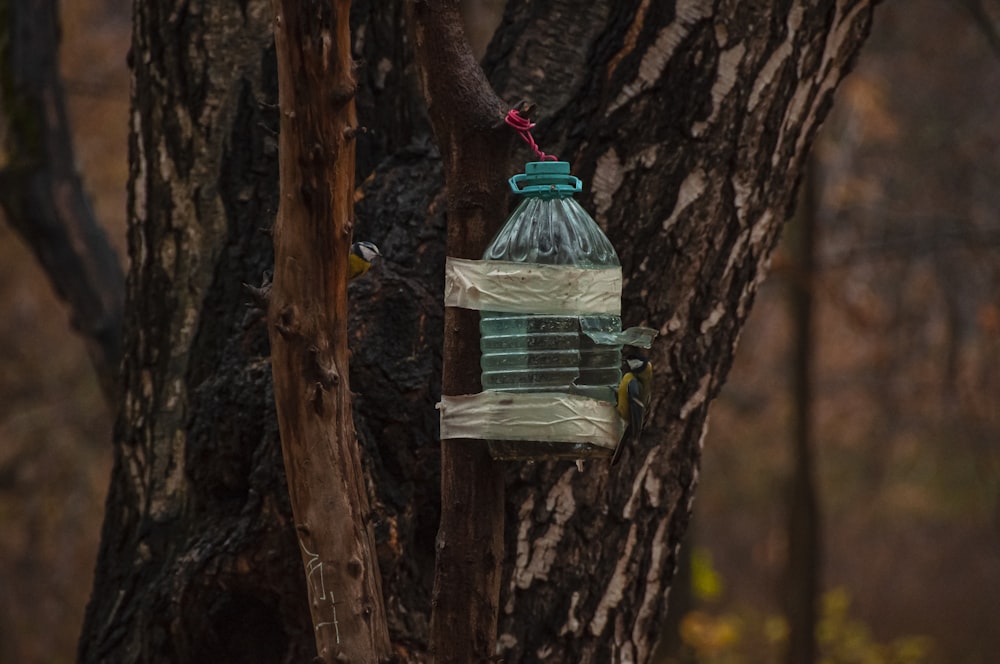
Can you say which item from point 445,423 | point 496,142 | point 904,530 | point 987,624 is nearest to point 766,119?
point 496,142

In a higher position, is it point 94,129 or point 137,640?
point 94,129

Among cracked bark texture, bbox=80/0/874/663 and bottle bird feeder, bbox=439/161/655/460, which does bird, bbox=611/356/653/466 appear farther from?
cracked bark texture, bbox=80/0/874/663

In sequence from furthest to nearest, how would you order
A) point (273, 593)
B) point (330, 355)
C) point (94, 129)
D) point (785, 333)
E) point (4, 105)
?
point (785, 333), point (94, 129), point (4, 105), point (273, 593), point (330, 355)

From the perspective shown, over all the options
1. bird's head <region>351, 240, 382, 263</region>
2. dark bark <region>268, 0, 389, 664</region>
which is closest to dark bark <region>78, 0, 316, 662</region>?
bird's head <region>351, 240, 382, 263</region>

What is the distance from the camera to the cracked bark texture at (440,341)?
7.73 feet

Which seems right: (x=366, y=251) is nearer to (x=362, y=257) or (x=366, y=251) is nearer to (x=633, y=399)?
(x=362, y=257)

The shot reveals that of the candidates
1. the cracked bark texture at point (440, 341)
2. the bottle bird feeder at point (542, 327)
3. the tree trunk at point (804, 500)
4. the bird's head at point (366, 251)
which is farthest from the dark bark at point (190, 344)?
the tree trunk at point (804, 500)

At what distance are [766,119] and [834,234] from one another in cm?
604

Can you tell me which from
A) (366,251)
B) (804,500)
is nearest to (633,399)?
(366,251)

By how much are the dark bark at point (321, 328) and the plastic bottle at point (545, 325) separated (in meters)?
0.26

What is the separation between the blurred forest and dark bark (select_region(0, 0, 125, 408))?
2054 mm

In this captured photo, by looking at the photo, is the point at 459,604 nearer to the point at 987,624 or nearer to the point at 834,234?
the point at 834,234

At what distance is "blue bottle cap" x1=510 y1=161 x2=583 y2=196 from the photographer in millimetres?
1896

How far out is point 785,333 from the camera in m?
9.88
